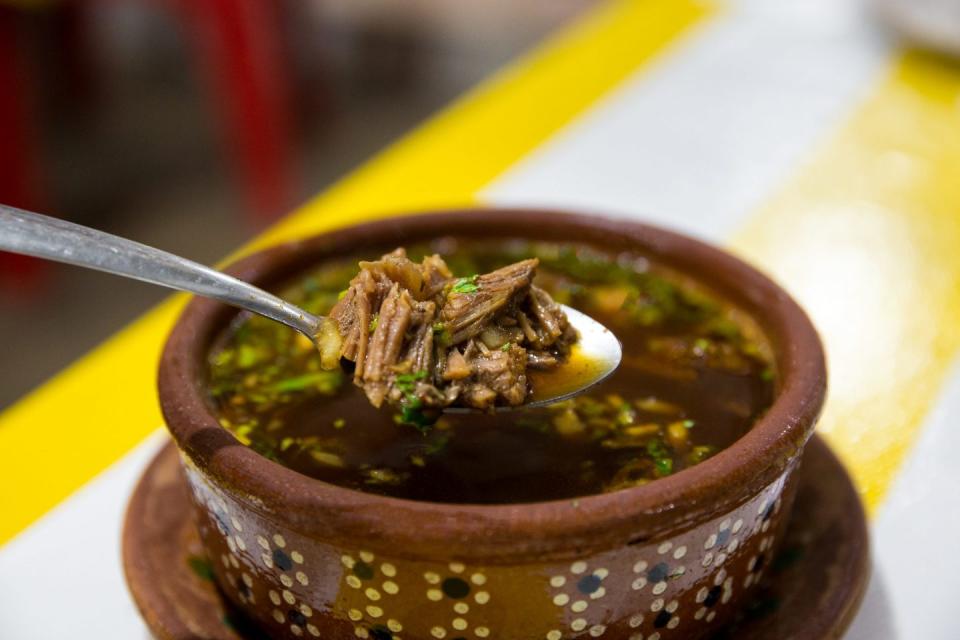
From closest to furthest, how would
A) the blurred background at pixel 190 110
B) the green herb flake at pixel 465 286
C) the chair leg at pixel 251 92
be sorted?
the green herb flake at pixel 465 286 → the chair leg at pixel 251 92 → the blurred background at pixel 190 110

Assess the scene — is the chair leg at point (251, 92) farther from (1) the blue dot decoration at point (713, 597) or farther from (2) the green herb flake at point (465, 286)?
(1) the blue dot decoration at point (713, 597)

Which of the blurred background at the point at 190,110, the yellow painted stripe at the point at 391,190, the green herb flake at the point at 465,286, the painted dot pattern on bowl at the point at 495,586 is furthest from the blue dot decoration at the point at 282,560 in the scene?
the blurred background at the point at 190,110

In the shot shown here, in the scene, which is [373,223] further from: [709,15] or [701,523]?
[709,15]

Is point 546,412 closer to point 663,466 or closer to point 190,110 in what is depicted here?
point 663,466

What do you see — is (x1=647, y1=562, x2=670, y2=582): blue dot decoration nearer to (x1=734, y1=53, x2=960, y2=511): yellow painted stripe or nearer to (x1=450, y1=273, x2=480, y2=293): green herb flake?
(x1=450, y1=273, x2=480, y2=293): green herb flake

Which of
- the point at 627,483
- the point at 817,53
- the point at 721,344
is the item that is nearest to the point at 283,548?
the point at 627,483

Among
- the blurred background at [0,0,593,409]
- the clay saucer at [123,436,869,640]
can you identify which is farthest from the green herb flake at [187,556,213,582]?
the blurred background at [0,0,593,409]
